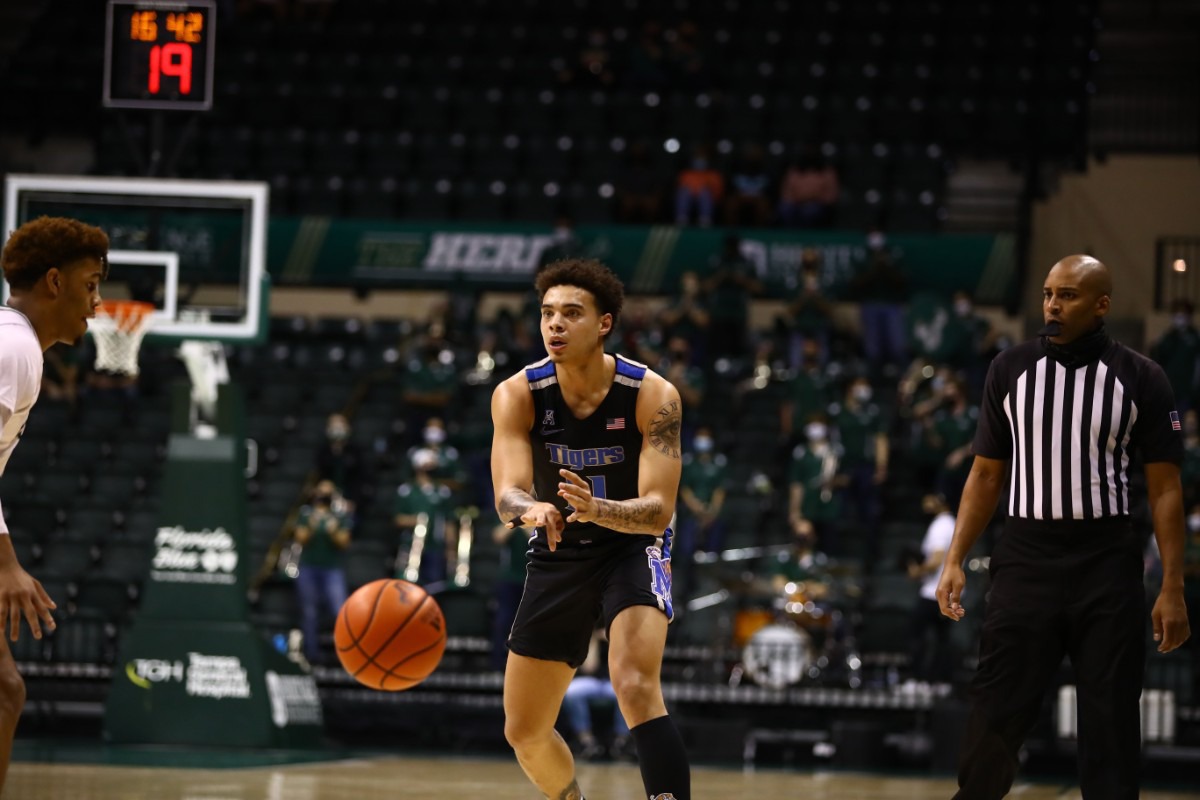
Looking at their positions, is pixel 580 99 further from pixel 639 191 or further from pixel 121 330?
pixel 121 330

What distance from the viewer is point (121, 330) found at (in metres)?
12.2

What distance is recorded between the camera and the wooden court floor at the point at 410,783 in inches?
355

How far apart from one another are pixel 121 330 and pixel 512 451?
6.97m

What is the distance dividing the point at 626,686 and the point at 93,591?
1191cm

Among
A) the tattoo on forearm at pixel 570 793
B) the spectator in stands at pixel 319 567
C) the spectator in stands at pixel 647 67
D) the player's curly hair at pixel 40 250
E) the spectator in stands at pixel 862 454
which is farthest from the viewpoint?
the spectator in stands at pixel 647 67

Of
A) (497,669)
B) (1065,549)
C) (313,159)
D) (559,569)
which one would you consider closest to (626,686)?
(559,569)

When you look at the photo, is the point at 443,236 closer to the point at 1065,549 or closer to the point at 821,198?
the point at 821,198

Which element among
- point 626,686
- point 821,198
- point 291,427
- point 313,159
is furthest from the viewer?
point 313,159

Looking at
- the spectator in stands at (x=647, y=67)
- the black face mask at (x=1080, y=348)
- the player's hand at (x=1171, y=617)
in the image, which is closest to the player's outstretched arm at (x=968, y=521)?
the black face mask at (x=1080, y=348)

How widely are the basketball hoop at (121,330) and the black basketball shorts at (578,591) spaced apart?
22.9 feet

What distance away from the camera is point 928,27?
2452 centimetres

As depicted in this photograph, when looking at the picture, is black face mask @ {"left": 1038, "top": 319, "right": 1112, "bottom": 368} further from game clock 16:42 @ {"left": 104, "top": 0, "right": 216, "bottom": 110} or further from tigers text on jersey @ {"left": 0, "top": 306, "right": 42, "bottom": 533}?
game clock 16:42 @ {"left": 104, "top": 0, "right": 216, "bottom": 110}

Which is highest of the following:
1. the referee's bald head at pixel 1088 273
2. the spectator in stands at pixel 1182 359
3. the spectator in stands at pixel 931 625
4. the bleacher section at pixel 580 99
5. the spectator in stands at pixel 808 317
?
Result: the bleacher section at pixel 580 99

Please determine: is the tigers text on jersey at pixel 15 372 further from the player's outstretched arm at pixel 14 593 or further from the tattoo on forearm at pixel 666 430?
the tattoo on forearm at pixel 666 430
